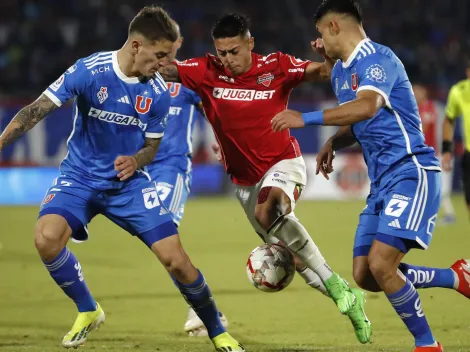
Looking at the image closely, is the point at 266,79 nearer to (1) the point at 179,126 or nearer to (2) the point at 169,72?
(2) the point at 169,72

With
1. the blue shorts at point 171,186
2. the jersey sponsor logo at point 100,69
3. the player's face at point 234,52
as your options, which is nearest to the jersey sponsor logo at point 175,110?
the blue shorts at point 171,186

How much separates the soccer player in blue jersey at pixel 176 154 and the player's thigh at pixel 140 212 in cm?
143

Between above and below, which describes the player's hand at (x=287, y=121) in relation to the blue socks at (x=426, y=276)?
above

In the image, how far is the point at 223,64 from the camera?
7070 mm

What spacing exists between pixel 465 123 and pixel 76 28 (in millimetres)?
13952

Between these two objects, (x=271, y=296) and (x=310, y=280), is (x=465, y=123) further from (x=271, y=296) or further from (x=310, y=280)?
(x=310, y=280)

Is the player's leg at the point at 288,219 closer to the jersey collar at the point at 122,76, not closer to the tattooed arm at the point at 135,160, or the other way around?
the tattooed arm at the point at 135,160

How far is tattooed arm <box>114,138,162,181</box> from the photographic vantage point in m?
6.08

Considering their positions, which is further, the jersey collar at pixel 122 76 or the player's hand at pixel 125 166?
the jersey collar at pixel 122 76

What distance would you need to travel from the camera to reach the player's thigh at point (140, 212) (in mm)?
6164

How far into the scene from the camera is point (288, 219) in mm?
6992

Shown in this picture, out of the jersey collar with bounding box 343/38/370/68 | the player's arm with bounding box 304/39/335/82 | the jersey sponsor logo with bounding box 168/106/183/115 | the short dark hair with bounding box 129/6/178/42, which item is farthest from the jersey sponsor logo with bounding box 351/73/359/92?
the jersey sponsor logo with bounding box 168/106/183/115

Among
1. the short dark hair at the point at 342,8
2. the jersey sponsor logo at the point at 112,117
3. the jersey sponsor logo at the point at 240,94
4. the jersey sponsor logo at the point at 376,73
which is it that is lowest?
the jersey sponsor logo at the point at 240,94

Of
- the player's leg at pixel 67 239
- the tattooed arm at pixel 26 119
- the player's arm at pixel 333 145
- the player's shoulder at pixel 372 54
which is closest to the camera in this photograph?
the player's shoulder at pixel 372 54
